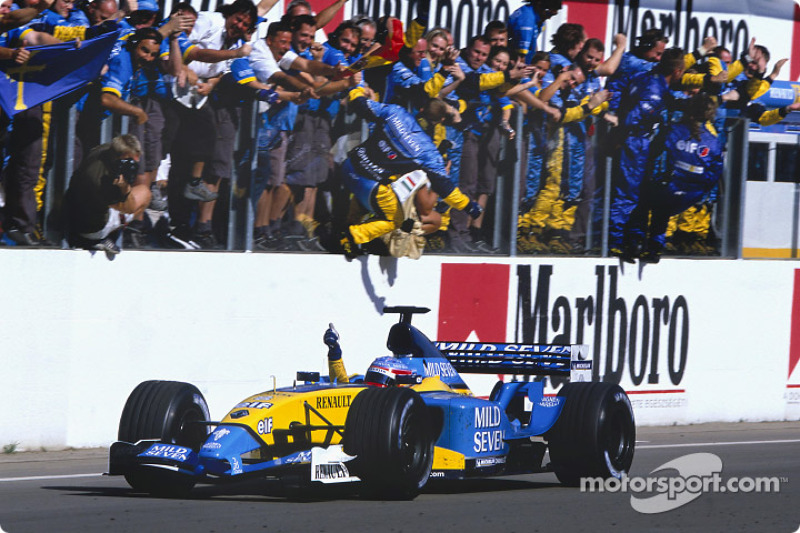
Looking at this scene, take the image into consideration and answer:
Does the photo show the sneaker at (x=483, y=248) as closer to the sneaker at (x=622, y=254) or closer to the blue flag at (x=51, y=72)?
the sneaker at (x=622, y=254)

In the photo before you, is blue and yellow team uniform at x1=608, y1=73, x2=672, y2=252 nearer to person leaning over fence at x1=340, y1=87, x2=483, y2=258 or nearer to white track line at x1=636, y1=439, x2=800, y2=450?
person leaning over fence at x1=340, y1=87, x2=483, y2=258

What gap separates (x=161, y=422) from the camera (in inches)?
330

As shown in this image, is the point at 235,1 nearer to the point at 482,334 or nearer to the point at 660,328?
the point at 482,334

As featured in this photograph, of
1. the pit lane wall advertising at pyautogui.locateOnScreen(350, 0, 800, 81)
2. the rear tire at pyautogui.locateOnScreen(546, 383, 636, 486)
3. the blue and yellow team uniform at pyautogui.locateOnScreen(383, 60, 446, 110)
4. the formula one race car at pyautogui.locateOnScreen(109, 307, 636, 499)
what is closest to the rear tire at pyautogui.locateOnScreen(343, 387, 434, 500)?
the formula one race car at pyautogui.locateOnScreen(109, 307, 636, 499)

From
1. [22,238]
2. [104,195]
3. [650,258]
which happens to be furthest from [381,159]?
[22,238]

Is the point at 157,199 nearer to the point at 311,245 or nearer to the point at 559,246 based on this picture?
the point at 311,245

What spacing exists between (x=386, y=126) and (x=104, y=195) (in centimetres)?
340

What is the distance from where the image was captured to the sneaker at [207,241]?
12.6 meters

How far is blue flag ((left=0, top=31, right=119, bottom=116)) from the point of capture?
36.7ft

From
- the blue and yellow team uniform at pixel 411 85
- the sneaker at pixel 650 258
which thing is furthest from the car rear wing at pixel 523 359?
the sneaker at pixel 650 258

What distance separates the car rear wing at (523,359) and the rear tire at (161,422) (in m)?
2.39

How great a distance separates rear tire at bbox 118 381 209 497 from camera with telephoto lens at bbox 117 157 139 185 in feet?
12.4

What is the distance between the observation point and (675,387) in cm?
1581

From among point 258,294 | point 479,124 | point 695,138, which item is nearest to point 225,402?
point 258,294
